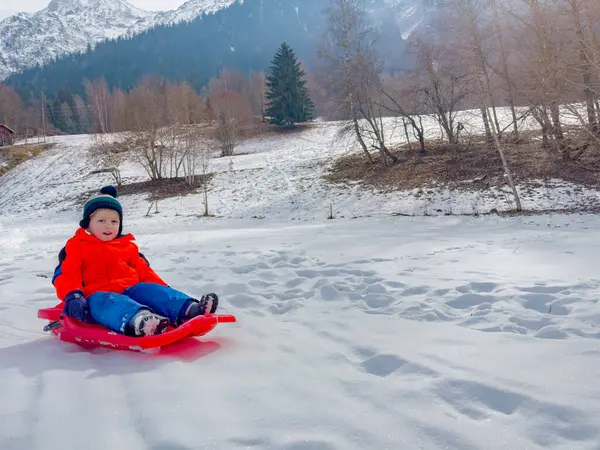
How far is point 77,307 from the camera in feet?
9.05

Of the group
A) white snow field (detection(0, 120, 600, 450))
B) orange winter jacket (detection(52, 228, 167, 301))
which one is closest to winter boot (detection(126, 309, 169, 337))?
white snow field (detection(0, 120, 600, 450))

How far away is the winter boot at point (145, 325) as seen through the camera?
2607 mm

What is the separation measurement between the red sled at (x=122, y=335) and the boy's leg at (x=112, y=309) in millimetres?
51

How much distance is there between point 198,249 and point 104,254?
3599 mm

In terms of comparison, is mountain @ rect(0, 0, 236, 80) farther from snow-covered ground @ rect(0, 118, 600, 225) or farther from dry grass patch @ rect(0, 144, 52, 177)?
snow-covered ground @ rect(0, 118, 600, 225)

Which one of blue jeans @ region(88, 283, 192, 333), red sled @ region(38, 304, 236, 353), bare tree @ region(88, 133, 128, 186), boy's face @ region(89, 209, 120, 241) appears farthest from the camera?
bare tree @ region(88, 133, 128, 186)

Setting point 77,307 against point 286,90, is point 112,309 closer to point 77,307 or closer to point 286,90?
point 77,307

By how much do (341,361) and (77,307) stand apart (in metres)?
1.78

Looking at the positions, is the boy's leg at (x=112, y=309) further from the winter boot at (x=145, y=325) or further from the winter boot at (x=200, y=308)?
the winter boot at (x=200, y=308)

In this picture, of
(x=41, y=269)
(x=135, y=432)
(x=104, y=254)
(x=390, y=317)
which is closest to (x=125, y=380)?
(x=135, y=432)

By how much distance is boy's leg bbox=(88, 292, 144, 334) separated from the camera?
2.67 meters

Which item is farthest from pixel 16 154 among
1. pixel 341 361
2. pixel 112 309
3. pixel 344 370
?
pixel 344 370

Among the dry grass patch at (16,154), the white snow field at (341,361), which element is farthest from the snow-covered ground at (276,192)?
the white snow field at (341,361)

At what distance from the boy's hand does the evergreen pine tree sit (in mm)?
36406
